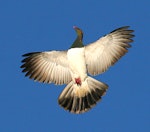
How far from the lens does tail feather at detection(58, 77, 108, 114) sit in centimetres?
2223

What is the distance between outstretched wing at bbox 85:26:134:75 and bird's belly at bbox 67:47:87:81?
0.37 m

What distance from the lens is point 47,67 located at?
2300 centimetres

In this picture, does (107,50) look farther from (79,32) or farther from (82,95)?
(82,95)

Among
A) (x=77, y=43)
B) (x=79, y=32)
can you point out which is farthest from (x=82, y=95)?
(x=79, y=32)

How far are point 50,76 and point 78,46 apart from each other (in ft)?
4.83

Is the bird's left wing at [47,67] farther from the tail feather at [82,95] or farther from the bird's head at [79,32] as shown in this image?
the bird's head at [79,32]

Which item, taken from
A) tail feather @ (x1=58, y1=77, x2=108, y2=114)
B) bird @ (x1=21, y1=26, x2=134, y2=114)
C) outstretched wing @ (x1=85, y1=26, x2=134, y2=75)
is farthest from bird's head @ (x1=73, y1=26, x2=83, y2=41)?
tail feather @ (x1=58, y1=77, x2=108, y2=114)

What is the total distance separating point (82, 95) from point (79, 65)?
1054mm

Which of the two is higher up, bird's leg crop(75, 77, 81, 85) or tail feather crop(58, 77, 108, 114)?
bird's leg crop(75, 77, 81, 85)

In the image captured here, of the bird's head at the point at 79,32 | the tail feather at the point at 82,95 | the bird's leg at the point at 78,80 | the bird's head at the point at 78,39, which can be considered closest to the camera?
the bird's head at the point at 78,39

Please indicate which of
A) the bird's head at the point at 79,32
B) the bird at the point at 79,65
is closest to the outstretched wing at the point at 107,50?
the bird at the point at 79,65

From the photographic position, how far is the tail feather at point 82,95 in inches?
875

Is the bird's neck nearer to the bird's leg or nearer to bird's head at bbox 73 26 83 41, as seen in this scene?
bird's head at bbox 73 26 83 41

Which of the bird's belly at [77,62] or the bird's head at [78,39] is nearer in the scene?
the bird's belly at [77,62]
